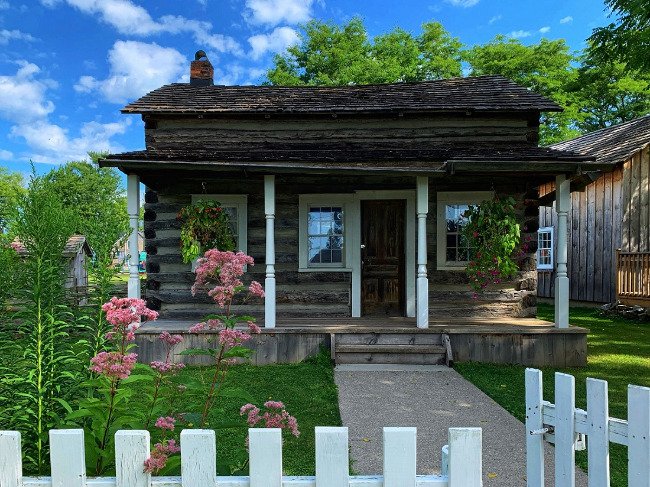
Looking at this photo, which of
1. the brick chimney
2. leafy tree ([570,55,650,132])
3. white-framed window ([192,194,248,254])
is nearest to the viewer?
white-framed window ([192,194,248,254])

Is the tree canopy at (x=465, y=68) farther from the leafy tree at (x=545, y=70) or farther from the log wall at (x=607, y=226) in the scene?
the log wall at (x=607, y=226)

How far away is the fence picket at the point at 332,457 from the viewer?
1.35 meters

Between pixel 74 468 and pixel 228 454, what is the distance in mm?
2570

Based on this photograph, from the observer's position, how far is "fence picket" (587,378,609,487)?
1688mm

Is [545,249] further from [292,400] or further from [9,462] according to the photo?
[9,462]

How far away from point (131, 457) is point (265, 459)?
425 millimetres

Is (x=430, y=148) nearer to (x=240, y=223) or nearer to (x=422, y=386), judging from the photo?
(x=240, y=223)

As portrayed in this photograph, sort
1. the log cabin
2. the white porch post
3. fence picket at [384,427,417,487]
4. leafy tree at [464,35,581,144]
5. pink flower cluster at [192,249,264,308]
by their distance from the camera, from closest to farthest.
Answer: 1. fence picket at [384,427,417,487]
2. pink flower cluster at [192,249,264,308]
3. the white porch post
4. the log cabin
5. leafy tree at [464,35,581,144]

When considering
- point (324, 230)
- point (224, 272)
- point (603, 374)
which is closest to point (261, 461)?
point (224, 272)

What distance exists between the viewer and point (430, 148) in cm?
940

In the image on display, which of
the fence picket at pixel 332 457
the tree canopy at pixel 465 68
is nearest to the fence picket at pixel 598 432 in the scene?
the fence picket at pixel 332 457

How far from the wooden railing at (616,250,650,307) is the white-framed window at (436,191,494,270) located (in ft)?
21.3

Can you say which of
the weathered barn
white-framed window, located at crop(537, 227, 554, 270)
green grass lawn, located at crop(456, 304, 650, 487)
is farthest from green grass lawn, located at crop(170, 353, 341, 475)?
white-framed window, located at crop(537, 227, 554, 270)

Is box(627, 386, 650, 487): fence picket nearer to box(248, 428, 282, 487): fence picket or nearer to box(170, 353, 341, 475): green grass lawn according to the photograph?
box(248, 428, 282, 487): fence picket
